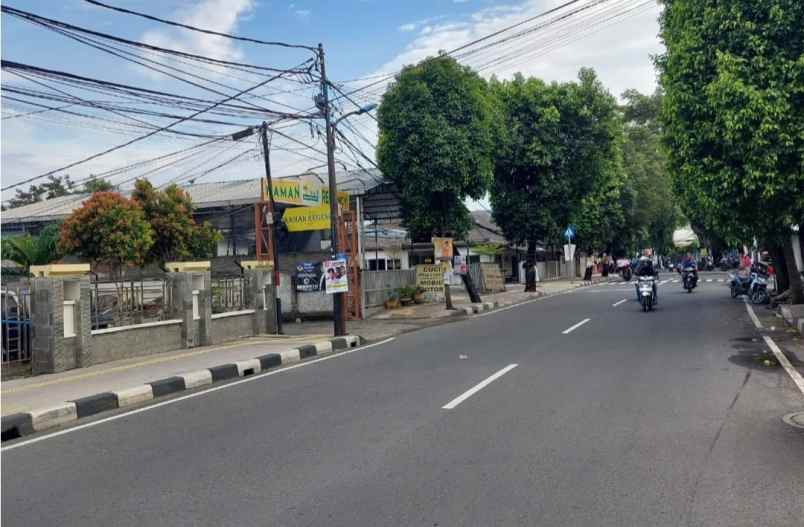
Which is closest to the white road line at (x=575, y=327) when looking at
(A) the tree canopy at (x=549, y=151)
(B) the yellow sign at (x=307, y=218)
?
(B) the yellow sign at (x=307, y=218)

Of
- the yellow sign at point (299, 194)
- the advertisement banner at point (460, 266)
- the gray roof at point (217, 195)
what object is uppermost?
the gray roof at point (217, 195)

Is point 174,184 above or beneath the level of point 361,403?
above

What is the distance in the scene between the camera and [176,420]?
7828 millimetres

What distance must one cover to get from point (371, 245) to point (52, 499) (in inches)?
1293

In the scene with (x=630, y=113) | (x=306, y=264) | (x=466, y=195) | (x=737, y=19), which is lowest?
(x=306, y=264)

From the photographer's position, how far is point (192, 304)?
49.8ft

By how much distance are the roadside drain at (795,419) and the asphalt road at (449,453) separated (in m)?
0.12

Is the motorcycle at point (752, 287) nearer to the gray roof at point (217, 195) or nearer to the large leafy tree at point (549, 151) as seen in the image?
the large leafy tree at point (549, 151)

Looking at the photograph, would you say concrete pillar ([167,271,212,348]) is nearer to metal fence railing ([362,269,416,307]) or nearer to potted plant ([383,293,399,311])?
metal fence railing ([362,269,416,307])

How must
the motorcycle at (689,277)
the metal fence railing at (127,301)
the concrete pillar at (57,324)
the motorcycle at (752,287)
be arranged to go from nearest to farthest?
the concrete pillar at (57,324)
the metal fence railing at (127,301)
the motorcycle at (752,287)
the motorcycle at (689,277)

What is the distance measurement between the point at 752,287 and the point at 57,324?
19223 millimetres

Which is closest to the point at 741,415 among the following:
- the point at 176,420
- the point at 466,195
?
the point at 176,420

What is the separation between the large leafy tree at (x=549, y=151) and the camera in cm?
3020

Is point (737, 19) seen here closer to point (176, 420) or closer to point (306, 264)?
point (176, 420)
